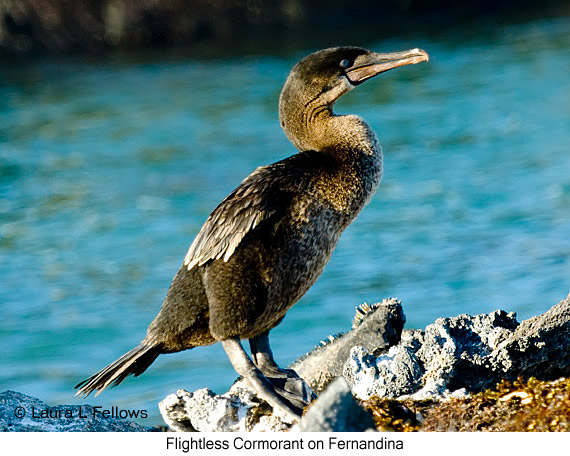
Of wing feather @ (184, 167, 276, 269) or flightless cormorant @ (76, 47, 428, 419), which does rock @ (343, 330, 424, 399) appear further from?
wing feather @ (184, 167, 276, 269)

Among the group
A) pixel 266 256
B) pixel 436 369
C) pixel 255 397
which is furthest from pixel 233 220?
pixel 436 369

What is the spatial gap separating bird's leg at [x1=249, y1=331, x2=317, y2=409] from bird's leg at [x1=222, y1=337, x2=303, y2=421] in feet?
0.18

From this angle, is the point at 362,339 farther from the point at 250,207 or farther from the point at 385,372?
the point at 250,207

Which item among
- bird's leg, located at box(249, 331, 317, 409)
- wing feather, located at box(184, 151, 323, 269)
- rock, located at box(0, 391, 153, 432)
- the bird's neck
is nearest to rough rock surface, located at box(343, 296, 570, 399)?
bird's leg, located at box(249, 331, 317, 409)

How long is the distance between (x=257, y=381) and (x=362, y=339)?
770 millimetres

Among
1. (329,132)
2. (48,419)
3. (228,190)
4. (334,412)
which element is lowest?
(334,412)

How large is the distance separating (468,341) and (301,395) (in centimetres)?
89

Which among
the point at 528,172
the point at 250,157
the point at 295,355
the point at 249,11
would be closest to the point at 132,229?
the point at 250,157

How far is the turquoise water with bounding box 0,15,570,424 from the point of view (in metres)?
11.6

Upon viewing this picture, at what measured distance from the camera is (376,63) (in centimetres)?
586

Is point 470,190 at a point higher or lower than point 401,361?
higher

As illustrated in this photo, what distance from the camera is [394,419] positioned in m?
4.57

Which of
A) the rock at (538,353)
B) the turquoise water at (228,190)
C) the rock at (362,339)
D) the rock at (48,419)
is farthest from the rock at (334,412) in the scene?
the turquoise water at (228,190)

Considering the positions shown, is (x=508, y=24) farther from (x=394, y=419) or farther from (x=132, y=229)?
(x=394, y=419)
